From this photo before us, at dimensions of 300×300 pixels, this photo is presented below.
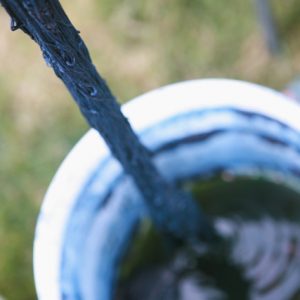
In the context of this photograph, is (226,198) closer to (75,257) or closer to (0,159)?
(75,257)

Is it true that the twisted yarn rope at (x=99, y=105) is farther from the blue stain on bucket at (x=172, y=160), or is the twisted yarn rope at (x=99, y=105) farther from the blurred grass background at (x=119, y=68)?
the blurred grass background at (x=119, y=68)

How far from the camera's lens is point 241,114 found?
598 millimetres

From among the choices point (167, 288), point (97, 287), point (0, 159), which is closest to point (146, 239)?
point (167, 288)

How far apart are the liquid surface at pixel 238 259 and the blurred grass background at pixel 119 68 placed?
0.82ft

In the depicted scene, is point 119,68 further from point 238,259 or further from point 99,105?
point 99,105

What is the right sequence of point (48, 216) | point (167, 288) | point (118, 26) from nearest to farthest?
point (48, 216)
point (167, 288)
point (118, 26)

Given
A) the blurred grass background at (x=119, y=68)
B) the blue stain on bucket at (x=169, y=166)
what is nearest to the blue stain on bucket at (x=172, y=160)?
the blue stain on bucket at (x=169, y=166)

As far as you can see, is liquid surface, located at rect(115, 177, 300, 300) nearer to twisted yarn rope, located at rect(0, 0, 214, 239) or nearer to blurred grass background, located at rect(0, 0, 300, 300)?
twisted yarn rope, located at rect(0, 0, 214, 239)

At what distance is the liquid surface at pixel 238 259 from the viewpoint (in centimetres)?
73

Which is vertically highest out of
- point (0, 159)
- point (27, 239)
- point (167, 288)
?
point (0, 159)

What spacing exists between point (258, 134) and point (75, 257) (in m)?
0.20

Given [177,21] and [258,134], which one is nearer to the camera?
[258,134]

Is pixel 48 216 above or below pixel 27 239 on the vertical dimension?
below

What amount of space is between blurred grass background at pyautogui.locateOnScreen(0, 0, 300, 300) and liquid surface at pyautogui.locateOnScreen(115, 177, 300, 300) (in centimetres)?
25
